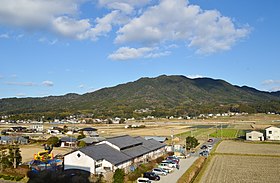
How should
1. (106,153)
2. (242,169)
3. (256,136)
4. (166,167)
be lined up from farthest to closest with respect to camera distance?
(256,136), (166,167), (242,169), (106,153)

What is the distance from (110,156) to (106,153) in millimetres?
497

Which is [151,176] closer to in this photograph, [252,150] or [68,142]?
[252,150]

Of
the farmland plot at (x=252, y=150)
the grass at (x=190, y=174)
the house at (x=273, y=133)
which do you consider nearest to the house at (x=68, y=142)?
the farmland plot at (x=252, y=150)

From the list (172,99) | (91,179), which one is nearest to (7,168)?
(91,179)

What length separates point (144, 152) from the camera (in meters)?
26.4

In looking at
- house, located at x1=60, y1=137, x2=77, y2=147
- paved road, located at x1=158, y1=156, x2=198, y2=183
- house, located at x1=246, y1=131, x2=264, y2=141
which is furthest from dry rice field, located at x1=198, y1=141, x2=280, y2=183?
house, located at x1=60, y1=137, x2=77, y2=147

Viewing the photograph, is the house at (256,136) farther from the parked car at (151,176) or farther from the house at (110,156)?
the parked car at (151,176)

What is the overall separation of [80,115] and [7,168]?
109062 millimetres

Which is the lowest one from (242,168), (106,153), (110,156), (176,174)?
(176,174)

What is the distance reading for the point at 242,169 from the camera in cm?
2247

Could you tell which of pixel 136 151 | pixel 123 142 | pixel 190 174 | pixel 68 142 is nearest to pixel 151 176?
pixel 190 174

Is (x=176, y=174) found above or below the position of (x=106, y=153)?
below

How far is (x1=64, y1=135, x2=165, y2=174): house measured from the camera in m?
20.4

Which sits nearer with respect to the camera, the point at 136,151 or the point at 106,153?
the point at 106,153
